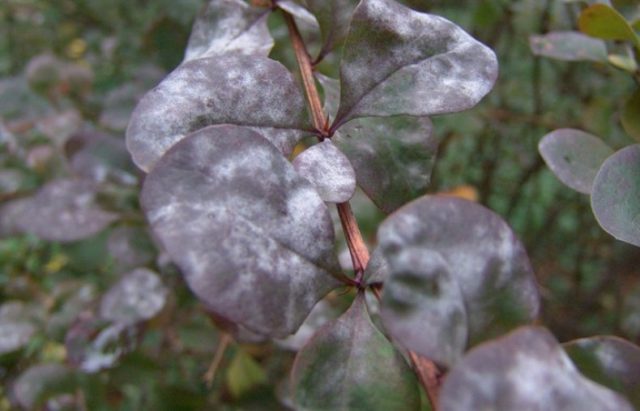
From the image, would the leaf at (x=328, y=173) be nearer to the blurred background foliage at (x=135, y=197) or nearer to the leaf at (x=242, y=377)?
the blurred background foliage at (x=135, y=197)

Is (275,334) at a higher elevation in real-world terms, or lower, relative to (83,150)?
A: higher

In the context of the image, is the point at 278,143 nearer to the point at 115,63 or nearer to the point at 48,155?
the point at 48,155

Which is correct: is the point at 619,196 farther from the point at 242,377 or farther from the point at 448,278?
the point at 242,377

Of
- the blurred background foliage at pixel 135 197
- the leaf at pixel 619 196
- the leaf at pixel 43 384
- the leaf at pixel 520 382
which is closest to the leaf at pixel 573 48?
the blurred background foliage at pixel 135 197

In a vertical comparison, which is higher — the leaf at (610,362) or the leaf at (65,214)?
the leaf at (610,362)

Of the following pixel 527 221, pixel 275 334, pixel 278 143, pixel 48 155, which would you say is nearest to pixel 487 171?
pixel 527 221
